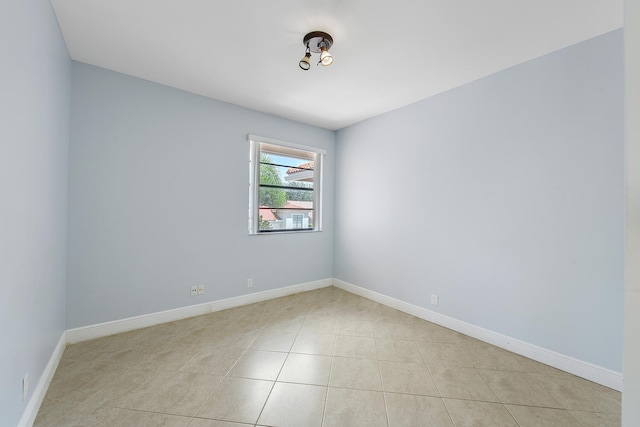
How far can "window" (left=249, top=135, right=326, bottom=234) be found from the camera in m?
3.58

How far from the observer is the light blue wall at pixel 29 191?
1183mm

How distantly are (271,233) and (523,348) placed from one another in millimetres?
3048

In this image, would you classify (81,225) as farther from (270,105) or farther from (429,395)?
(429,395)

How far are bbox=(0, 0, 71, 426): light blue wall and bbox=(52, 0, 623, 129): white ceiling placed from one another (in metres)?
0.47

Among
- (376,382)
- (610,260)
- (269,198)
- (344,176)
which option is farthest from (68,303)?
(610,260)

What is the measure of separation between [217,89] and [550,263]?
147 inches

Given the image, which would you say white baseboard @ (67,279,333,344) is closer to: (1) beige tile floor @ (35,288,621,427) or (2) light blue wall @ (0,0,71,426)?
(1) beige tile floor @ (35,288,621,427)

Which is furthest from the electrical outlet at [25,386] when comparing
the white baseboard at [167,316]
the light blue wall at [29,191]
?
the white baseboard at [167,316]

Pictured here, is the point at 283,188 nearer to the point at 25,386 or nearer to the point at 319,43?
the point at 319,43

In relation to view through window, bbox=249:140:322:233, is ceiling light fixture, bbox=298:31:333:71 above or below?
above

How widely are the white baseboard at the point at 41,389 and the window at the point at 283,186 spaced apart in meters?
2.11

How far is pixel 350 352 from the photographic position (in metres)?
2.33

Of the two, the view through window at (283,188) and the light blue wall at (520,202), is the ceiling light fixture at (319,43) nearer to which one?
the light blue wall at (520,202)

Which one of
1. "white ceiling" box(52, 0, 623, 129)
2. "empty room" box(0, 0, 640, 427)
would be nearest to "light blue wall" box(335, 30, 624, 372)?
"empty room" box(0, 0, 640, 427)
